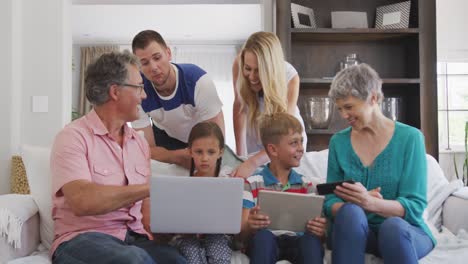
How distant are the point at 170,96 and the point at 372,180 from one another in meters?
0.99

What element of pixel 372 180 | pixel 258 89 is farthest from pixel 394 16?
pixel 372 180

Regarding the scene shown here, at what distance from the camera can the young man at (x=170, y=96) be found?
8.25ft

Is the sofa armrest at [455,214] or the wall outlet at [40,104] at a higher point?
the wall outlet at [40,104]

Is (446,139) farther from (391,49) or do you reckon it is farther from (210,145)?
(210,145)

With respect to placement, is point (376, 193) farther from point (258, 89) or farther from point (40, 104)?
point (40, 104)

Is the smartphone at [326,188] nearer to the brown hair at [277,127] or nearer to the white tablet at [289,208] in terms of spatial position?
the white tablet at [289,208]

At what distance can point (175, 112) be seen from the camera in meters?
2.64

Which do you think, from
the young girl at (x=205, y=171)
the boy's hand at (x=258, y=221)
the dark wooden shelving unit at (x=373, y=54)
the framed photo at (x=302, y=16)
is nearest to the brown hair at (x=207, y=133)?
the young girl at (x=205, y=171)

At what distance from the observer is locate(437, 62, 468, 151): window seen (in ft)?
17.7

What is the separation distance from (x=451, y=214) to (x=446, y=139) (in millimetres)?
2980

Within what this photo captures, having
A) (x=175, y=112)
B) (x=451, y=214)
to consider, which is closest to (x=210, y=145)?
(x=175, y=112)

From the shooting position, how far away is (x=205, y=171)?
7.51 ft

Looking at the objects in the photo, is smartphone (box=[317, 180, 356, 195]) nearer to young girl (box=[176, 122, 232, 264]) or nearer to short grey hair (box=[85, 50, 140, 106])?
young girl (box=[176, 122, 232, 264])

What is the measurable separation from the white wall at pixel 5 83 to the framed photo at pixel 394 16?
2.52 m
